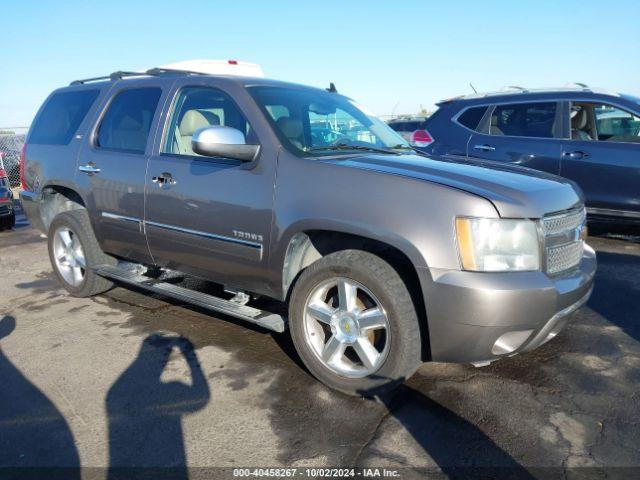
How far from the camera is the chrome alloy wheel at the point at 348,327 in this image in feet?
9.39

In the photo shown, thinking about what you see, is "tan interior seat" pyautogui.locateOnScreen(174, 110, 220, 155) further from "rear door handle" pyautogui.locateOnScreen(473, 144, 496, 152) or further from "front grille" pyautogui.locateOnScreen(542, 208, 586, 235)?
"rear door handle" pyautogui.locateOnScreen(473, 144, 496, 152)

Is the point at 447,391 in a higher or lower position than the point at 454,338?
lower

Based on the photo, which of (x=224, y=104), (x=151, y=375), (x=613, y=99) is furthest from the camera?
(x=613, y=99)

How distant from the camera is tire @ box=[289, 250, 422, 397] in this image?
2.73 meters

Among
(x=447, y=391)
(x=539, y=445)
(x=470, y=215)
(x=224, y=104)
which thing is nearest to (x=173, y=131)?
(x=224, y=104)

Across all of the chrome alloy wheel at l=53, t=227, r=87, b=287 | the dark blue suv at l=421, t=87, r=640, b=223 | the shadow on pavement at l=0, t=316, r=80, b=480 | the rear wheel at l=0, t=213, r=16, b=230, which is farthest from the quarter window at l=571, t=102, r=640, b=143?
the rear wheel at l=0, t=213, r=16, b=230

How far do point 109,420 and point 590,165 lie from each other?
5718 millimetres

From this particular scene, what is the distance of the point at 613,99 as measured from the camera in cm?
599

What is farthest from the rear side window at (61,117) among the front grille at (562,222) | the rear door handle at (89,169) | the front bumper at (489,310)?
the front grille at (562,222)

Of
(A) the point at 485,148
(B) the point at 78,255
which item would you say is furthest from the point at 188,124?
(A) the point at 485,148

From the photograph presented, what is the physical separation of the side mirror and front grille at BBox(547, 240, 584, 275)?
1804 mm

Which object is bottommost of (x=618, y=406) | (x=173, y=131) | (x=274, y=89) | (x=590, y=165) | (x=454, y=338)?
(x=618, y=406)

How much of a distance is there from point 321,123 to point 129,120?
5.40ft

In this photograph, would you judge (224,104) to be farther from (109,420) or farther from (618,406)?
(618,406)
